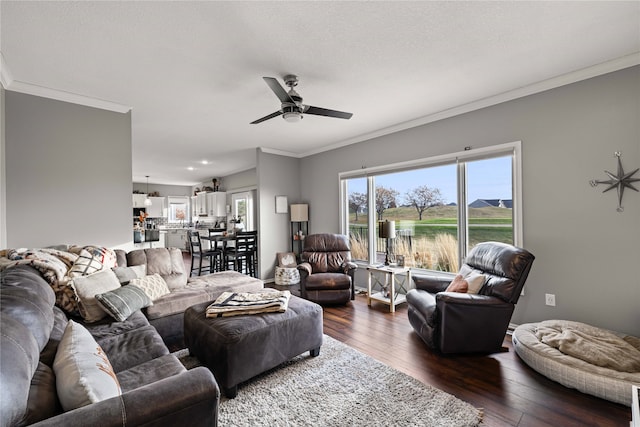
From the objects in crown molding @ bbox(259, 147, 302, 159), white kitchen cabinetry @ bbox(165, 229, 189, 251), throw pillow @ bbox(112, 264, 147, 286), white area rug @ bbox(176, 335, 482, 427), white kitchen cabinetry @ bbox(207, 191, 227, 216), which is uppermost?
crown molding @ bbox(259, 147, 302, 159)

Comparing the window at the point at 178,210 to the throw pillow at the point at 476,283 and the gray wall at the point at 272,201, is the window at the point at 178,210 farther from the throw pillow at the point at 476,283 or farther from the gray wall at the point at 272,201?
the throw pillow at the point at 476,283

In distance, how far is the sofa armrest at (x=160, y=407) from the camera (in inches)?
38.9

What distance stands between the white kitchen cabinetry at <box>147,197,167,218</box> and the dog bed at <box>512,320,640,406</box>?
36.7 feet

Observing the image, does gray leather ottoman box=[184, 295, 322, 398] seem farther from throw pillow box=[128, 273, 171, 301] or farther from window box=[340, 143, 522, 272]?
window box=[340, 143, 522, 272]

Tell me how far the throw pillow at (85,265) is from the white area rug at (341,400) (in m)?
1.67

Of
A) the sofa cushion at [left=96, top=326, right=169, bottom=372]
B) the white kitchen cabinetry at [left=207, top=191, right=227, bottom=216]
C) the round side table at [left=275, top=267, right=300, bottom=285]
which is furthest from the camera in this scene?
the white kitchen cabinetry at [left=207, top=191, right=227, bottom=216]

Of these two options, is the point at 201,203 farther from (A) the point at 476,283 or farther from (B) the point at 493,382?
(B) the point at 493,382

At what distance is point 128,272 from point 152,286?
0.30m

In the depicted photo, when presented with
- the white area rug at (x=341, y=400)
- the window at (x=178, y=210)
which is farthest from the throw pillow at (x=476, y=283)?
the window at (x=178, y=210)

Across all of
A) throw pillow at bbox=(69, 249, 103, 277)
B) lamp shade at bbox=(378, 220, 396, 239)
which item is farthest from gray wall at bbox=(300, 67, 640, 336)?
throw pillow at bbox=(69, 249, 103, 277)

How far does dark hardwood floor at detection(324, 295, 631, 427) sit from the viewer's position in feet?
6.21

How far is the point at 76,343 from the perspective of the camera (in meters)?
1.38

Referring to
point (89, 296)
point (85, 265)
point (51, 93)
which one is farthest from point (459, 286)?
point (51, 93)

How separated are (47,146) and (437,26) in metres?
3.92
